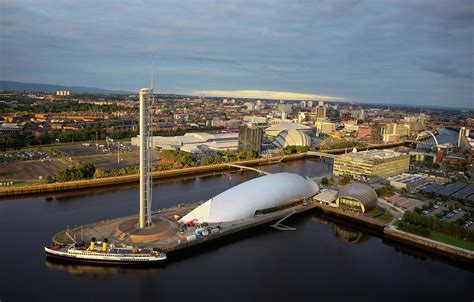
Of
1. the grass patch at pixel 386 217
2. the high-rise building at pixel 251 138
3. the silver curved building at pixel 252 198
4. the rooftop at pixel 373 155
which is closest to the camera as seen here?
the silver curved building at pixel 252 198

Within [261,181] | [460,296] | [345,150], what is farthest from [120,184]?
[345,150]

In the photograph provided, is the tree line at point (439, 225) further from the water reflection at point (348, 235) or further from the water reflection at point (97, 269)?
the water reflection at point (97, 269)

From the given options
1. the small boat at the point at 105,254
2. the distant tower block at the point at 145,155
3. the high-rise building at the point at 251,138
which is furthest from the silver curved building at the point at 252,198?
the high-rise building at the point at 251,138

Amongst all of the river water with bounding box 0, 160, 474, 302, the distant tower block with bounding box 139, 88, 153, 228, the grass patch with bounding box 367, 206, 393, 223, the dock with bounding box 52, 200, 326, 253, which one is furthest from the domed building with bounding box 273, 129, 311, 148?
the distant tower block with bounding box 139, 88, 153, 228

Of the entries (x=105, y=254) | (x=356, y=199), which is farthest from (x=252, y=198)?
(x=105, y=254)

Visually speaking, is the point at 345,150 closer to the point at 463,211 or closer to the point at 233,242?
the point at 463,211

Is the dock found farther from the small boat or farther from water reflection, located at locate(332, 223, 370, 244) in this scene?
water reflection, located at locate(332, 223, 370, 244)
